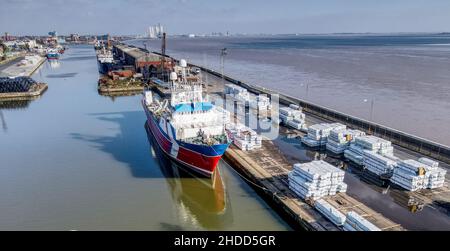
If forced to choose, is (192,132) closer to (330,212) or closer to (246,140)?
(246,140)

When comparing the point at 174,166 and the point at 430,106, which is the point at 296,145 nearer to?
the point at 174,166

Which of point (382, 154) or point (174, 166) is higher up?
point (382, 154)

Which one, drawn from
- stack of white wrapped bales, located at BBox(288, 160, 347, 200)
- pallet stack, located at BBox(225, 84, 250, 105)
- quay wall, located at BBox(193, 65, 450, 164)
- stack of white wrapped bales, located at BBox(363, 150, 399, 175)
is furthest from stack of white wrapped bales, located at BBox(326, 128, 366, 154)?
pallet stack, located at BBox(225, 84, 250, 105)

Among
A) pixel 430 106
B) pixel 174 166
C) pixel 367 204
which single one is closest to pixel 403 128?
pixel 430 106

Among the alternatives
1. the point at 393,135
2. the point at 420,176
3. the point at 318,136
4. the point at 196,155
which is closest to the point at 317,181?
the point at 420,176

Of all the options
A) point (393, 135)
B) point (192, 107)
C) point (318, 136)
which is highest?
point (192, 107)
